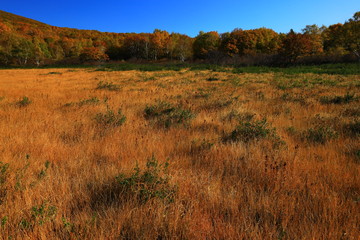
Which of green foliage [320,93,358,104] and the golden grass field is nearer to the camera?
the golden grass field

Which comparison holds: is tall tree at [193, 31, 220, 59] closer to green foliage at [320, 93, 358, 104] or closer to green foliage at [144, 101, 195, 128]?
green foliage at [320, 93, 358, 104]

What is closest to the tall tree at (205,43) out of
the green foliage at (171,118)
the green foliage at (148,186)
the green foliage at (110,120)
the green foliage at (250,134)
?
the green foliage at (171,118)

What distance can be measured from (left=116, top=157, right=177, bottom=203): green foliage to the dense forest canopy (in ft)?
141

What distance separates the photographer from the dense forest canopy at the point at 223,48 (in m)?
38.2

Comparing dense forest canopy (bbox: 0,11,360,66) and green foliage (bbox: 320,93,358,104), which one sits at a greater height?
dense forest canopy (bbox: 0,11,360,66)

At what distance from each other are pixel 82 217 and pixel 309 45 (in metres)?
49.3

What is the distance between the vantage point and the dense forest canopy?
3825 centimetres

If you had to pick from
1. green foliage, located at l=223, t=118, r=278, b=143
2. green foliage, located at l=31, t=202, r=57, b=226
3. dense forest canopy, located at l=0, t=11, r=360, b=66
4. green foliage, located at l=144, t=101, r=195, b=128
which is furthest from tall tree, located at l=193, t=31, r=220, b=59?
green foliage, located at l=31, t=202, r=57, b=226

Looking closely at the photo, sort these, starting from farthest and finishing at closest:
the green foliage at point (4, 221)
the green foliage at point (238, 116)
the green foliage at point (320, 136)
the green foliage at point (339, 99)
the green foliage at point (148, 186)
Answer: the green foliage at point (339, 99) → the green foliage at point (238, 116) → the green foliage at point (320, 136) → the green foliage at point (148, 186) → the green foliage at point (4, 221)

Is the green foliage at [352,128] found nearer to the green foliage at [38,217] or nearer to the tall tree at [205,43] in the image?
the green foliage at [38,217]

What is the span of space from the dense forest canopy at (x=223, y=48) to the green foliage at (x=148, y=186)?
141 ft

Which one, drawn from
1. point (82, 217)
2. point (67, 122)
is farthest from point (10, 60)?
point (82, 217)

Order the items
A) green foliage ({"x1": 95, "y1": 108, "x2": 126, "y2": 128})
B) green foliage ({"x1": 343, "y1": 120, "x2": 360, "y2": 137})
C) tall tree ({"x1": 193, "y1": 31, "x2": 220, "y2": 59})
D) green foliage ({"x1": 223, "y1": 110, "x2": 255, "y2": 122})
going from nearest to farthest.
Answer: green foliage ({"x1": 343, "y1": 120, "x2": 360, "y2": 137}), green foliage ({"x1": 95, "y1": 108, "x2": 126, "y2": 128}), green foliage ({"x1": 223, "y1": 110, "x2": 255, "y2": 122}), tall tree ({"x1": 193, "y1": 31, "x2": 220, "y2": 59})

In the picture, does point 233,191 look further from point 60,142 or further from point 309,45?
point 309,45
